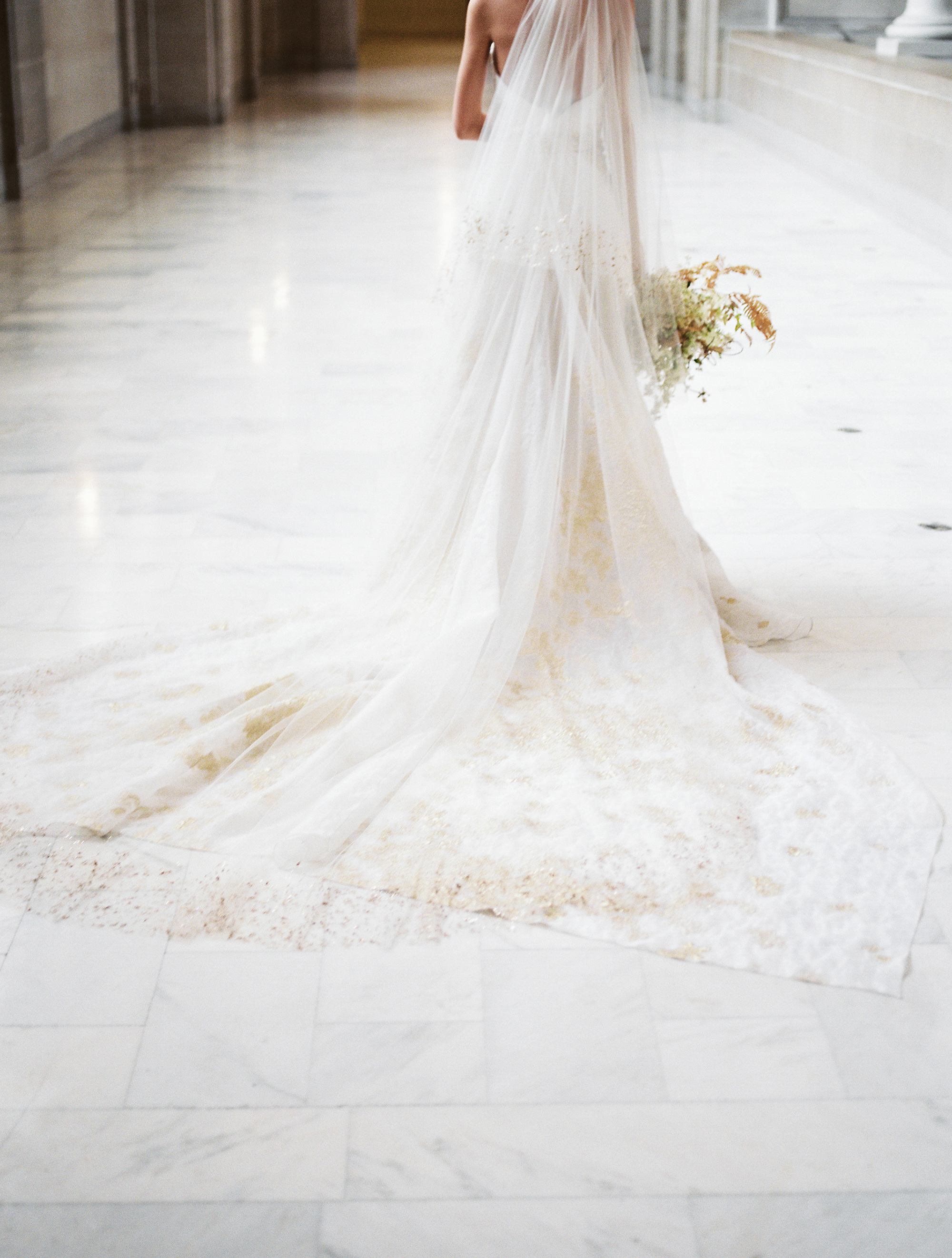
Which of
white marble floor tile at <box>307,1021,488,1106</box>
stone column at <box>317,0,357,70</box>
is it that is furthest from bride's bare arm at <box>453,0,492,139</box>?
stone column at <box>317,0,357,70</box>

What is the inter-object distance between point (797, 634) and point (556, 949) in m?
1.53

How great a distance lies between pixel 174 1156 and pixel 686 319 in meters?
2.24

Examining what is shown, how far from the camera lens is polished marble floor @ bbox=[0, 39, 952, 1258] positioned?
185 cm

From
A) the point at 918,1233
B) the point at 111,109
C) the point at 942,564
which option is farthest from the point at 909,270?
the point at 111,109

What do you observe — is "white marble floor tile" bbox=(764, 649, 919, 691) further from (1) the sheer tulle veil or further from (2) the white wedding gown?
(1) the sheer tulle veil

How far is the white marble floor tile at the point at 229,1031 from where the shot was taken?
2.04 meters

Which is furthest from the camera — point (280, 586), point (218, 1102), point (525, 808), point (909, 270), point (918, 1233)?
point (909, 270)

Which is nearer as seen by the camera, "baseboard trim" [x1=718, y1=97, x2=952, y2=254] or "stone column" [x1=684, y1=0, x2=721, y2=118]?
"baseboard trim" [x1=718, y1=97, x2=952, y2=254]

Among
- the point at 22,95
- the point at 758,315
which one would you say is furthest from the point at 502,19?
the point at 22,95

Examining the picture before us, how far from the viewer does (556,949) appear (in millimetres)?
2346

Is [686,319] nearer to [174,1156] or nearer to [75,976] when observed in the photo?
[75,976]

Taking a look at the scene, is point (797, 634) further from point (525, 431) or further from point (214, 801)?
point (214, 801)

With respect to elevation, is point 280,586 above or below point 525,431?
below

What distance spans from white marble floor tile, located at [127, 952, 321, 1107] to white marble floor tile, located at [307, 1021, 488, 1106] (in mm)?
35
